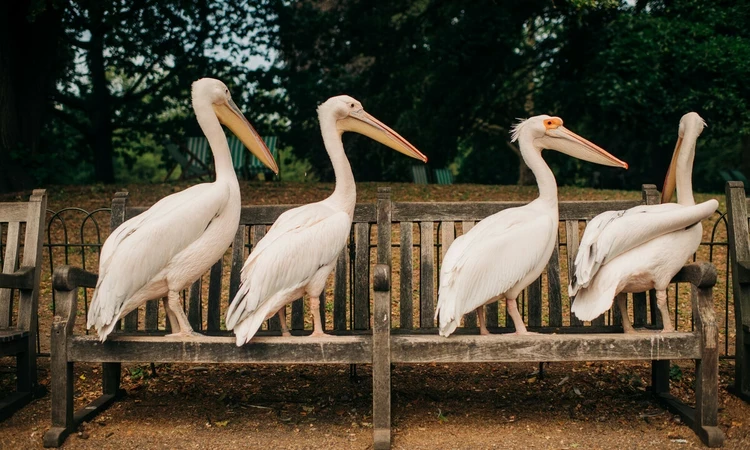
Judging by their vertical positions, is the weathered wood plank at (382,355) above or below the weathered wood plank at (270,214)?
below

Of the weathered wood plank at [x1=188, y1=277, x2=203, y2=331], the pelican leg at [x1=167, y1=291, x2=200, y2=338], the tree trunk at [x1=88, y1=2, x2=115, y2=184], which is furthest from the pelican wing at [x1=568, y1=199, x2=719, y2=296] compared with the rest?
the tree trunk at [x1=88, y1=2, x2=115, y2=184]

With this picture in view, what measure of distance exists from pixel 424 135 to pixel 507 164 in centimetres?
950

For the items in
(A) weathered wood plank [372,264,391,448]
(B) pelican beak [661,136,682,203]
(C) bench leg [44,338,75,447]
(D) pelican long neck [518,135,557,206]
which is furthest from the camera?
(B) pelican beak [661,136,682,203]

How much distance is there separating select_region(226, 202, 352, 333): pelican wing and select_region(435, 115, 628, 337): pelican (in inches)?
23.4

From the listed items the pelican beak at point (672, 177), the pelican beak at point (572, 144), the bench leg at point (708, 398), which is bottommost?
the bench leg at point (708, 398)

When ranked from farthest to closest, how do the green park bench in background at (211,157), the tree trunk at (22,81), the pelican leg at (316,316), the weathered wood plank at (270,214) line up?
the green park bench in background at (211,157)
the tree trunk at (22,81)
the weathered wood plank at (270,214)
the pelican leg at (316,316)

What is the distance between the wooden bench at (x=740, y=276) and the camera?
4.20 m

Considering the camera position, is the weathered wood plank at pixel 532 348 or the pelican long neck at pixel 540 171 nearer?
the weathered wood plank at pixel 532 348

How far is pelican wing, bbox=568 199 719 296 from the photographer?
12.1ft

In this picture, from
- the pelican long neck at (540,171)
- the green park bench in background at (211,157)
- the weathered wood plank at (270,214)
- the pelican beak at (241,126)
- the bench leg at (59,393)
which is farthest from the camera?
the green park bench in background at (211,157)

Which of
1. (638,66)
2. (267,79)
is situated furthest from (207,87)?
(267,79)

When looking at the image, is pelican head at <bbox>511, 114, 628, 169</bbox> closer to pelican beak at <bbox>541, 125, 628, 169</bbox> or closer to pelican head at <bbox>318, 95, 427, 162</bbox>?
pelican beak at <bbox>541, 125, 628, 169</bbox>

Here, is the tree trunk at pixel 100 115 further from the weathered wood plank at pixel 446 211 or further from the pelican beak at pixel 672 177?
the pelican beak at pixel 672 177

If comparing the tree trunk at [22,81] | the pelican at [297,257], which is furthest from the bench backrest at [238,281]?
the tree trunk at [22,81]
